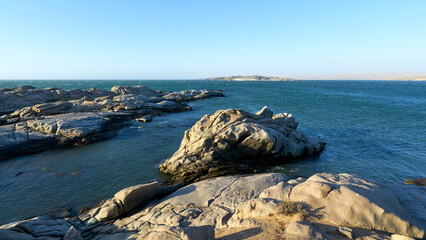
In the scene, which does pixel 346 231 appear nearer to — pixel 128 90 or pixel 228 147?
pixel 228 147

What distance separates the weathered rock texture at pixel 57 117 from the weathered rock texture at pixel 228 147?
1551cm

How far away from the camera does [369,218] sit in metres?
7.18

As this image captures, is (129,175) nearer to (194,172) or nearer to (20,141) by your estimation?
(194,172)

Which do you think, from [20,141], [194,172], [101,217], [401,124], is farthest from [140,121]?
[401,124]

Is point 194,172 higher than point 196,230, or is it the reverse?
point 196,230

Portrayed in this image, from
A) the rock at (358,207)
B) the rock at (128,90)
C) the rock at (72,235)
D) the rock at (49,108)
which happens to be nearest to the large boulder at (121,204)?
the rock at (72,235)

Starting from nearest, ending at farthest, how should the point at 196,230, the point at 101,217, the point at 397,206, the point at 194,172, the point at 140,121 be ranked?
the point at 196,230, the point at 397,206, the point at 101,217, the point at 194,172, the point at 140,121

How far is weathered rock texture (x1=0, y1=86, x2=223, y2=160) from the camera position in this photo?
2329 centimetres

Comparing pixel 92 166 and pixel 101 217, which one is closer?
pixel 101 217

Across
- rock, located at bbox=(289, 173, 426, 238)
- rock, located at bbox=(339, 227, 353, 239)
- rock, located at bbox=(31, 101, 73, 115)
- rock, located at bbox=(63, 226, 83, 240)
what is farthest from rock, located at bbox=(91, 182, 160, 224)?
rock, located at bbox=(31, 101, 73, 115)

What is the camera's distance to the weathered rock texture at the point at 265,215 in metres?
6.93

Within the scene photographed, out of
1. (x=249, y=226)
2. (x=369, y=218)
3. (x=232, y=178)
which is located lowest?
(x=232, y=178)

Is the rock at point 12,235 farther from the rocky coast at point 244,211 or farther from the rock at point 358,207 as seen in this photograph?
the rock at point 358,207

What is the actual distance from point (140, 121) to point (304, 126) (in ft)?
94.8
